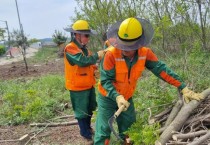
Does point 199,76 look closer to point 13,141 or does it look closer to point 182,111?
point 182,111

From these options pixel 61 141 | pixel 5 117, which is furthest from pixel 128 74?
pixel 5 117

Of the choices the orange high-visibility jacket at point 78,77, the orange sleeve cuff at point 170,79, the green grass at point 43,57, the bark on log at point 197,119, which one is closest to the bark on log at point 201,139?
Answer: the bark on log at point 197,119

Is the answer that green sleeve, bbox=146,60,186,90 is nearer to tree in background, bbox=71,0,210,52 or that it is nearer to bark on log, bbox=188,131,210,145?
bark on log, bbox=188,131,210,145

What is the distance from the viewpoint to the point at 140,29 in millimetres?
3680

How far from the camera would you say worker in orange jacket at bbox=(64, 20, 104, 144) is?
16.3 ft

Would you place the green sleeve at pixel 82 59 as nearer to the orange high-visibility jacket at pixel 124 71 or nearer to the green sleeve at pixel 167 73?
the orange high-visibility jacket at pixel 124 71

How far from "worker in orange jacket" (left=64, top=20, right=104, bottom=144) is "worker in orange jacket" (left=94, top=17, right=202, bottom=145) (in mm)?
965

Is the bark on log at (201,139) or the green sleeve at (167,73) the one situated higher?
the green sleeve at (167,73)

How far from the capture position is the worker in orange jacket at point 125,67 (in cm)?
364

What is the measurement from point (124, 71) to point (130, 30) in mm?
474

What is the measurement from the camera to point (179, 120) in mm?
3547

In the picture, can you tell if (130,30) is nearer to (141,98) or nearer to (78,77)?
(78,77)

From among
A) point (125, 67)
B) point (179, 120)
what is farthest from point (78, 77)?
point (179, 120)

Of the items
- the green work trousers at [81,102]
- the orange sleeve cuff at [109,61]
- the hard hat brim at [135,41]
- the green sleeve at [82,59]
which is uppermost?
the hard hat brim at [135,41]
